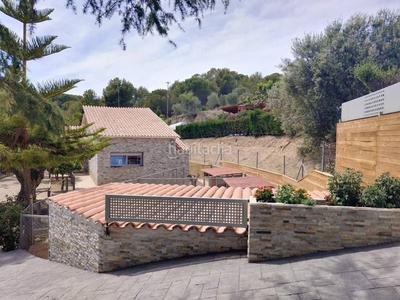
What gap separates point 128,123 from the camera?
18.8m

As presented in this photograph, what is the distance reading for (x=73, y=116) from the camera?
44.5ft

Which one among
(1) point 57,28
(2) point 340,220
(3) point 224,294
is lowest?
(3) point 224,294

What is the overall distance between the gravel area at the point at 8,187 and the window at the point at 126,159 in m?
6.04

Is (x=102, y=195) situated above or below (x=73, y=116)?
below

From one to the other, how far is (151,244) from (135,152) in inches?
491

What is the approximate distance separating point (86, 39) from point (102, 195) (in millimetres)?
4107

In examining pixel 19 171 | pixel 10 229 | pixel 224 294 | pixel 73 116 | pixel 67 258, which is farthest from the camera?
pixel 73 116

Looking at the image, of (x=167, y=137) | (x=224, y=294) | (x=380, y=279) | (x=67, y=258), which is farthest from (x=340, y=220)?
(x=167, y=137)

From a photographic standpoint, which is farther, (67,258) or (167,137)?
(167,137)

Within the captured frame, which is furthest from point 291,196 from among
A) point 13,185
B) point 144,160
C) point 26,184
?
point 13,185

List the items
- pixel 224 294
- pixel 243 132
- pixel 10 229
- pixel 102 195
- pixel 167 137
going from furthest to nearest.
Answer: pixel 243 132 → pixel 167 137 → pixel 10 229 → pixel 102 195 → pixel 224 294

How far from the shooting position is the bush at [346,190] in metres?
4.58

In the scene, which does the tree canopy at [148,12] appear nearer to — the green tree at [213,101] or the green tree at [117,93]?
the green tree at [117,93]

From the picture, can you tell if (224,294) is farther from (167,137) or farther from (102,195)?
(167,137)
